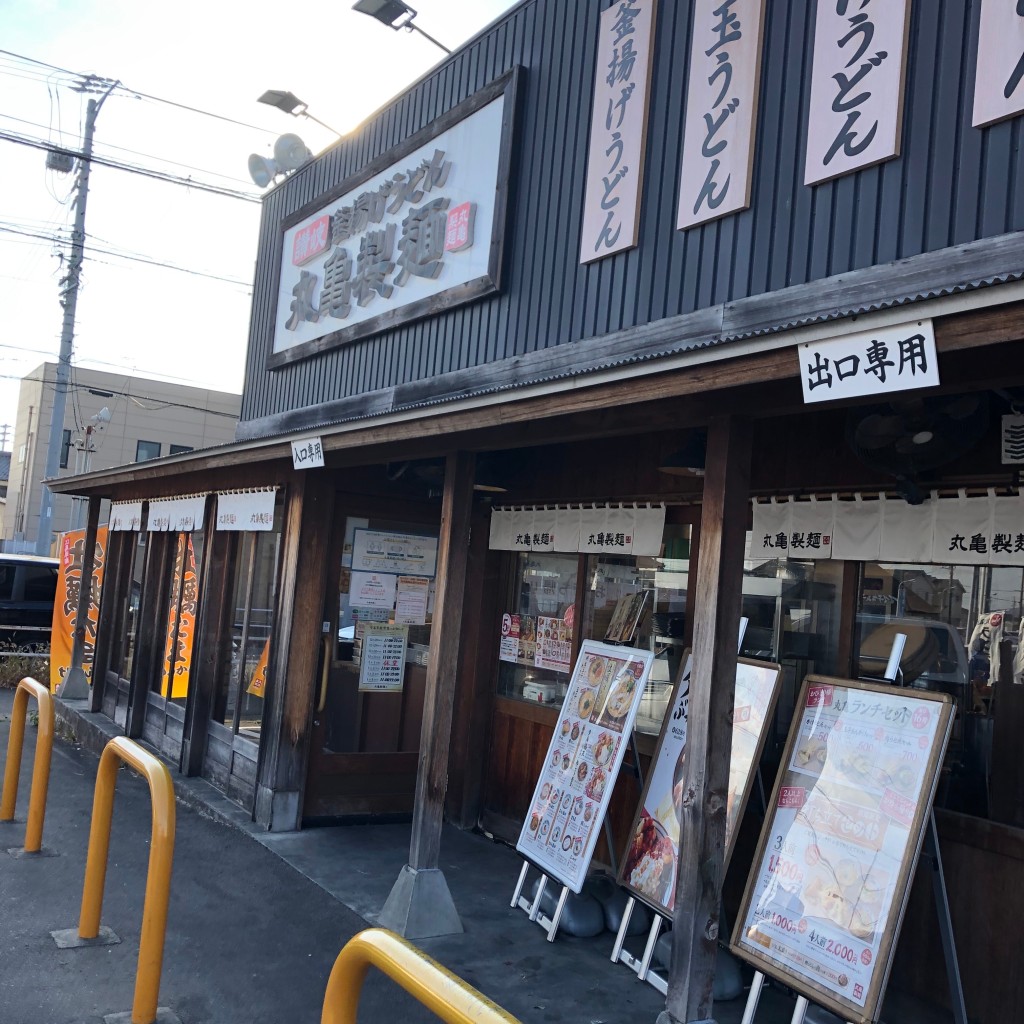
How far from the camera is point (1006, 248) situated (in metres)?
3.39

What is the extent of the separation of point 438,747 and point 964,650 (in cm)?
283

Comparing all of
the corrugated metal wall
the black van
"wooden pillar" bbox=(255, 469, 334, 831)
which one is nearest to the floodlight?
the corrugated metal wall

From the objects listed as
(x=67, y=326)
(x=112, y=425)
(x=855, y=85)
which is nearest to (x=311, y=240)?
(x=855, y=85)

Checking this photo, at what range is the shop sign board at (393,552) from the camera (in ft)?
25.4

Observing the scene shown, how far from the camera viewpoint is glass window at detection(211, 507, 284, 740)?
8.09 meters

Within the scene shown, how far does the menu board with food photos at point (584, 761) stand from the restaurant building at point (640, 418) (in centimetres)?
56

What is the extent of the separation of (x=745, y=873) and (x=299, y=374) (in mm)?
5667

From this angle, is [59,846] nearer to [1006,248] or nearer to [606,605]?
[606,605]

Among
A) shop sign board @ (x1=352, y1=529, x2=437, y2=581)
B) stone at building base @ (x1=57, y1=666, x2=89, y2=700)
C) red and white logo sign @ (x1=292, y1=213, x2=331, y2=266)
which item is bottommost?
stone at building base @ (x1=57, y1=666, x2=89, y2=700)

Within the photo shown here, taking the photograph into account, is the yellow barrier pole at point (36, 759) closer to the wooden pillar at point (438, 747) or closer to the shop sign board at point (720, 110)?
the wooden pillar at point (438, 747)

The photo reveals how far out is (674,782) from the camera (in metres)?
5.08

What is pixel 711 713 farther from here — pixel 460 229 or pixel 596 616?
pixel 460 229

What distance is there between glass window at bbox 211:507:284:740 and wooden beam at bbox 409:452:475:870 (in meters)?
2.66

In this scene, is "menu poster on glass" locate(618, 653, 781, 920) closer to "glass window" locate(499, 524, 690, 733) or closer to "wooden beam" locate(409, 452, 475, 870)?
"glass window" locate(499, 524, 690, 733)
